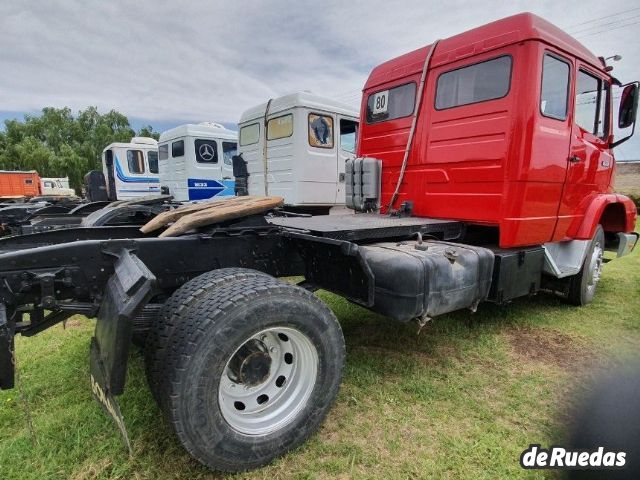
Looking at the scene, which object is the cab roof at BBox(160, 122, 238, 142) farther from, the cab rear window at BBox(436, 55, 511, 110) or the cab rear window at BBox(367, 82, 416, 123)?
the cab rear window at BBox(436, 55, 511, 110)

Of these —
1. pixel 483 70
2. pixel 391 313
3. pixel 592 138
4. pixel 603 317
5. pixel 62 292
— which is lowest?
pixel 603 317

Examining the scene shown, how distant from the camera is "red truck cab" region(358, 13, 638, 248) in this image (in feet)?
10.7

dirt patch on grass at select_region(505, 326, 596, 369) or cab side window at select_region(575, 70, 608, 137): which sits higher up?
cab side window at select_region(575, 70, 608, 137)

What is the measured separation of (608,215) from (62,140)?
55660 mm

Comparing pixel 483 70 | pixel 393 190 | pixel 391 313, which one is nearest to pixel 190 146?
pixel 393 190

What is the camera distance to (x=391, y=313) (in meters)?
2.53

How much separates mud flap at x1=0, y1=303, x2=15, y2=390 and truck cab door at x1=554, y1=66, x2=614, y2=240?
428cm

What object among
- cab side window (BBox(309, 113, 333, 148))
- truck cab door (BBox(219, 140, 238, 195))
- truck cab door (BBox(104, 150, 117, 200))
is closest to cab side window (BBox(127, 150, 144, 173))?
truck cab door (BBox(104, 150, 117, 200))

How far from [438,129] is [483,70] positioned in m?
0.62

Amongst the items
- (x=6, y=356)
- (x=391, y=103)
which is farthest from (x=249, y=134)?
(x=6, y=356)

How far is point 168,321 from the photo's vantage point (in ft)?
6.30

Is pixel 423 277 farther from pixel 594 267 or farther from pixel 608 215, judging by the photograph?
pixel 608 215

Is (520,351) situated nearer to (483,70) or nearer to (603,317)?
(603,317)

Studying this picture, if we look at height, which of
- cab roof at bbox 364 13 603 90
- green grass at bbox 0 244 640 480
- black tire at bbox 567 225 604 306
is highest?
cab roof at bbox 364 13 603 90
